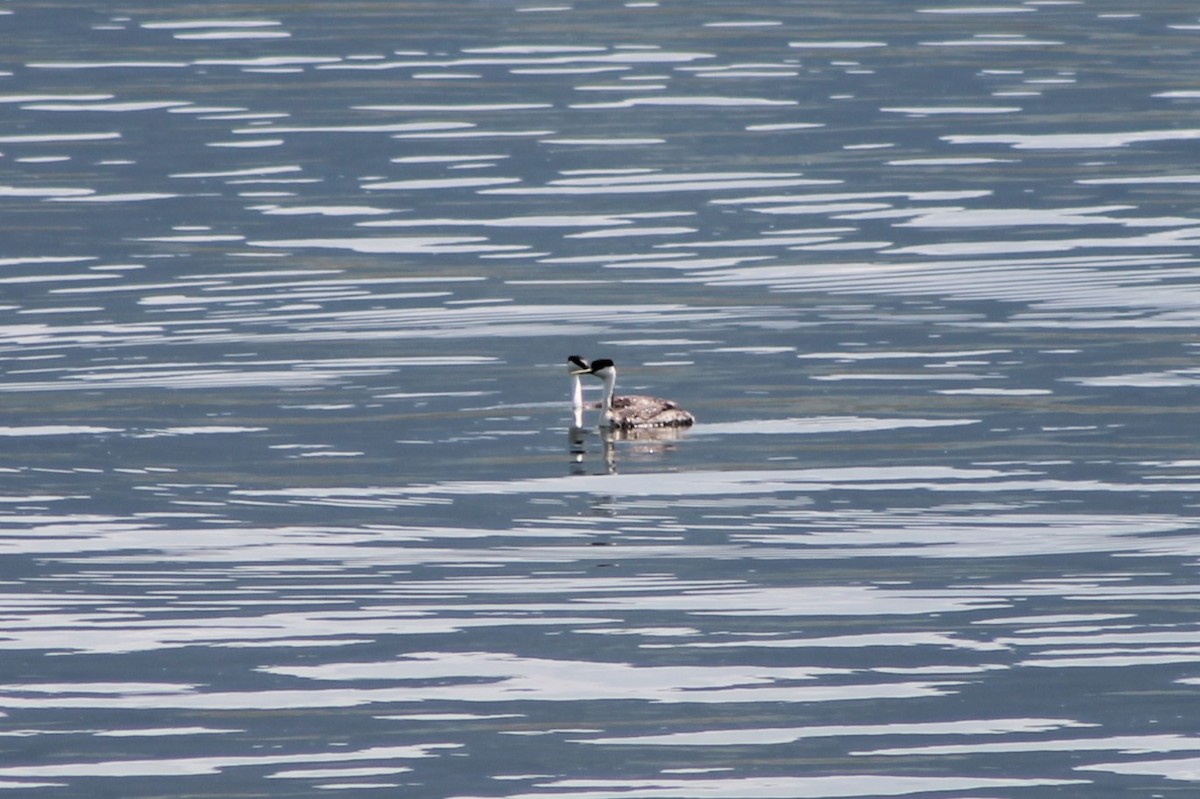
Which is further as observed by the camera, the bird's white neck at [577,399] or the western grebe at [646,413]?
the bird's white neck at [577,399]

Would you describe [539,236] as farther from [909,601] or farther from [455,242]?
[909,601]

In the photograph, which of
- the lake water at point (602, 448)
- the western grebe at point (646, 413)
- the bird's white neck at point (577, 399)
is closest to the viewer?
the lake water at point (602, 448)

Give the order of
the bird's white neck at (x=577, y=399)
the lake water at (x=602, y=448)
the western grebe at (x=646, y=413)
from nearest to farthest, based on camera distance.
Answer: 1. the lake water at (x=602, y=448)
2. the western grebe at (x=646, y=413)
3. the bird's white neck at (x=577, y=399)

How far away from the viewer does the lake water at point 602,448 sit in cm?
1225

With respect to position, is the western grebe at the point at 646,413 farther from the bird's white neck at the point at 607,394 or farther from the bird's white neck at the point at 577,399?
the bird's white neck at the point at 577,399

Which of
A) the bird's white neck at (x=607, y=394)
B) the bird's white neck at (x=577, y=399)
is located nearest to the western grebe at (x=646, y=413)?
the bird's white neck at (x=607, y=394)

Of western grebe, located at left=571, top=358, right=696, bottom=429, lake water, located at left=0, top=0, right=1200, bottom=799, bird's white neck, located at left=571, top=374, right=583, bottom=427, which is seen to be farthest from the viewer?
bird's white neck, located at left=571, top=374, right=583, bottom=427

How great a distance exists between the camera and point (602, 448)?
1870cm

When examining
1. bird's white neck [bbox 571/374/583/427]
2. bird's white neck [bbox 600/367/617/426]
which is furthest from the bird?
bird's white neck [bbox 600/367/617/426]

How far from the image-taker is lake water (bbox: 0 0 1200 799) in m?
12.2

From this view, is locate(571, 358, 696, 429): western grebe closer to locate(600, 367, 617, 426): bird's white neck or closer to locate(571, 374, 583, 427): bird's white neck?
locate(600, 367, 617, 426): bird's white neck

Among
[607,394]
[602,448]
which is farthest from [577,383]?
[602,448]

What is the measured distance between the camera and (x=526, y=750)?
12.0 metres

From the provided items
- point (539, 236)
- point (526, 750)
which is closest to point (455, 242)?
point (539, 236)
